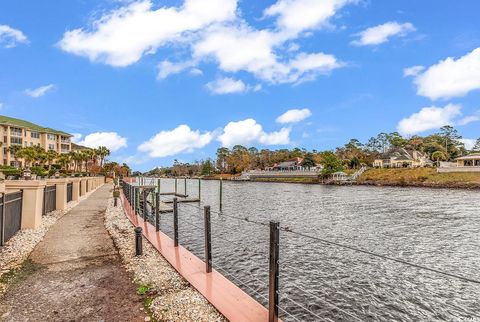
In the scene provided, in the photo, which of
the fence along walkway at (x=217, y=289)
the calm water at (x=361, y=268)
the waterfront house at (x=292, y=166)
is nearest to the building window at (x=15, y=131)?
the calm water at (x=361, y=268)

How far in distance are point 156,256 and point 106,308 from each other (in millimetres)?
3173

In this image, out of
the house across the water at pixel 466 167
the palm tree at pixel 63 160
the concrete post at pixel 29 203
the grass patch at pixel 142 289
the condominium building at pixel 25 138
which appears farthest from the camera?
the palm tree at pixel 63 160

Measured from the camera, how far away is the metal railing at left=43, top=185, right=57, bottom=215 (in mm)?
16594

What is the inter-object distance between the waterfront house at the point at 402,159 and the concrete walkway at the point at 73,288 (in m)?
95.3

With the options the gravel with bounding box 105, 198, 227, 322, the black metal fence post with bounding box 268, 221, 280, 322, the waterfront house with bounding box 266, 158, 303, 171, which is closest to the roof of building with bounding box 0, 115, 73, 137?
the waterfront house with bounding box 266, 158, 303, 171

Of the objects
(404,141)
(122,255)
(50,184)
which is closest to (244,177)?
(404,141)

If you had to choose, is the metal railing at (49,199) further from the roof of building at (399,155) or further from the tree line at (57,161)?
the roof of building at (399,155)

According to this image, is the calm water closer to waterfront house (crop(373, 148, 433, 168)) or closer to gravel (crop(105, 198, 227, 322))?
gravel (crop(105, 198, 227, 322))

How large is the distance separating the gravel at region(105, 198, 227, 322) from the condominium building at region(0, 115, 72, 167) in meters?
69.7

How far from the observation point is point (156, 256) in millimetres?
8609

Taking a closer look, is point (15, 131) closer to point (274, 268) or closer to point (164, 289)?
point (164, 289)

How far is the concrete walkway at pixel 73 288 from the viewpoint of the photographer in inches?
206

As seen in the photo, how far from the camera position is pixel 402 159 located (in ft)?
313

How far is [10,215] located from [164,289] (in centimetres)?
794
